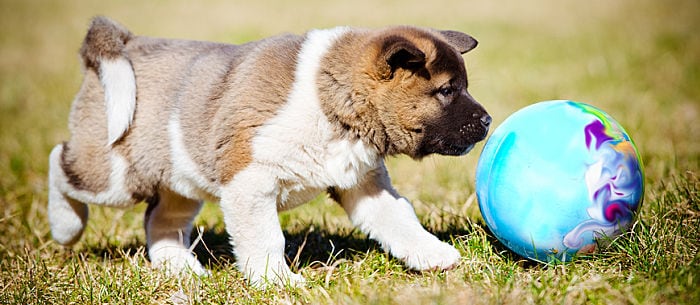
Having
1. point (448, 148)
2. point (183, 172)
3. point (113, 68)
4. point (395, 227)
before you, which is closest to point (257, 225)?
point (183, 172)

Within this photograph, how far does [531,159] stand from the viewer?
332 cm

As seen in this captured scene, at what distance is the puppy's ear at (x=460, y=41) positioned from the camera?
12.4 ft

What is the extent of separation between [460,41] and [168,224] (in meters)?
2.19

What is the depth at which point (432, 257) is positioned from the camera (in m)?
3.62

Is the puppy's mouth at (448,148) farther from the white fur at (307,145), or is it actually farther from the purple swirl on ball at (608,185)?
the purple swirl on ball at (608,185)

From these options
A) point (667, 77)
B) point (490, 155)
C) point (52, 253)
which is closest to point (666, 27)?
point (667, 77)

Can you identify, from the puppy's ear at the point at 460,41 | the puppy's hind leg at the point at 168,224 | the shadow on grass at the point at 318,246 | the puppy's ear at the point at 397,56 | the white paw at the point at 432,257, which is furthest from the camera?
the puppy's hind leg at the point at 168,224

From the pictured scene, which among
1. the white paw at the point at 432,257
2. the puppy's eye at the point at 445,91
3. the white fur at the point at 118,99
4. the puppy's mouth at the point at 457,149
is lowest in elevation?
the white paw at the point at 432,257

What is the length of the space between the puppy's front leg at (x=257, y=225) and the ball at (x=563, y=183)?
1090 millimetres

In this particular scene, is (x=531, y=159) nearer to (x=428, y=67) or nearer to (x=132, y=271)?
(x=428, y=67)

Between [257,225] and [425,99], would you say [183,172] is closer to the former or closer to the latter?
[257,225]

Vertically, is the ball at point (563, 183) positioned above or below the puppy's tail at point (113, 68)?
below

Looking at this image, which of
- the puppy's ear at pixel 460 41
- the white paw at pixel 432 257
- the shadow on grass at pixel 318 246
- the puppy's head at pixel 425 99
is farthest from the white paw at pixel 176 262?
the puppy's ear at pixel 460 41

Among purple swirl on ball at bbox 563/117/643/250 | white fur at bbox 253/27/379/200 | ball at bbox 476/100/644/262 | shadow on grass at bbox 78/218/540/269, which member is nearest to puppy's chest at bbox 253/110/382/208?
white fur at bbox 253/27/379/200
